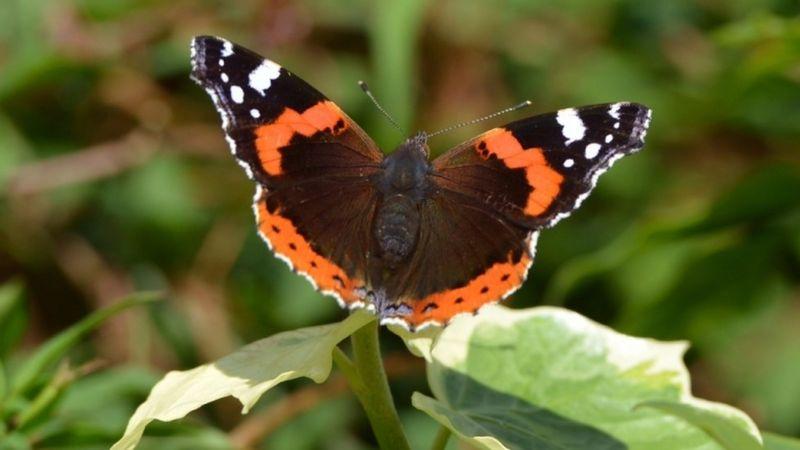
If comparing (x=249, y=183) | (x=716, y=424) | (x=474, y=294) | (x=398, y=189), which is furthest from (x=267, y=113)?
(x=249, y=183)

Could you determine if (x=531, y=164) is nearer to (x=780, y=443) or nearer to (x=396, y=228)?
(x=396, y=228)

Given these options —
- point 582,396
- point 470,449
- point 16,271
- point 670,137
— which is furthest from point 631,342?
point 16,271

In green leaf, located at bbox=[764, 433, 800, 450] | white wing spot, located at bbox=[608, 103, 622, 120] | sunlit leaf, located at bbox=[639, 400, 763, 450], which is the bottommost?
green leaf, located at bbox=[764, 433, 800, 450]

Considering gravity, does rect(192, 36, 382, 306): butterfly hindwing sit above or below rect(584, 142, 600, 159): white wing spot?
above

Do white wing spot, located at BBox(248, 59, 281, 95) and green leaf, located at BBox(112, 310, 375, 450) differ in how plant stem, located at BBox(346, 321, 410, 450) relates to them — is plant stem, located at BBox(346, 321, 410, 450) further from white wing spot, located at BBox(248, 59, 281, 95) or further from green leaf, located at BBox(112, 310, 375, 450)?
white wing spot, located at BBox(248, 59, 281, 95)

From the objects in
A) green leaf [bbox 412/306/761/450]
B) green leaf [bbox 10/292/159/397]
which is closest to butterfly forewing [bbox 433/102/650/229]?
green leaf [bbox 412/306/761/450]

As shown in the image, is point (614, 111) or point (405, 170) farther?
point (405, 170)

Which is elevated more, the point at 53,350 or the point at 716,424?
the point at 53,350
